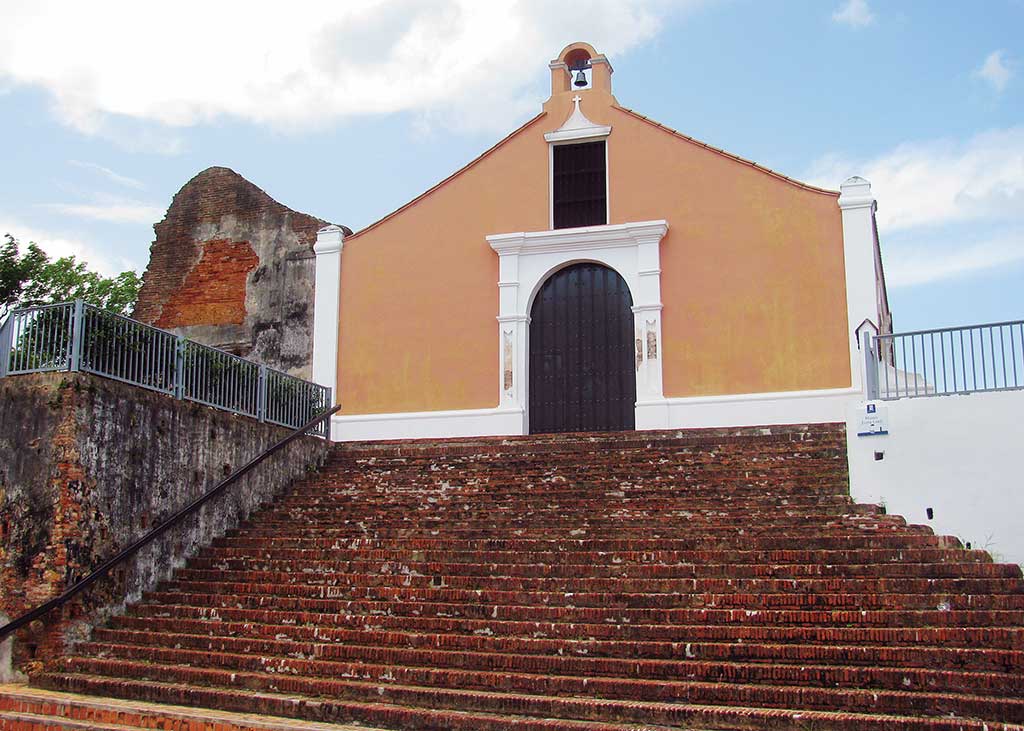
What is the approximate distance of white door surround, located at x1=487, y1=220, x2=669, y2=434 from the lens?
14867mm

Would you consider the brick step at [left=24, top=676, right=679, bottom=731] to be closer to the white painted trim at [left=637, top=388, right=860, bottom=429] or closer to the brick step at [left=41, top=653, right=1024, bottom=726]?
the brick step at [left=41, top=653, right=1024, bottom=726]

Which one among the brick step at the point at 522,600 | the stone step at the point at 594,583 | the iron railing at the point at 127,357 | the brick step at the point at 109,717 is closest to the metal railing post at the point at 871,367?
the stone step at the point at 594,583

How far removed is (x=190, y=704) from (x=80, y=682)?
1.31m

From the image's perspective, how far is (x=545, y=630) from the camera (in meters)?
8.09

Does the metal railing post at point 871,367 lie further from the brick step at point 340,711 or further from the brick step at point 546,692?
the brick step at point 340,711

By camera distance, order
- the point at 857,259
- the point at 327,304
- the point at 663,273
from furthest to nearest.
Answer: the point at 327,304, the point at 663,273, the point at 857,259

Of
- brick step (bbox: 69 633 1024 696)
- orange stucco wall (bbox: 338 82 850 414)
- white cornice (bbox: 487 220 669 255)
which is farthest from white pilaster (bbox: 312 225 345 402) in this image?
brick step (bbox: 69 633 1024 696)

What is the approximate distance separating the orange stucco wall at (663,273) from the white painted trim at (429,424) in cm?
19

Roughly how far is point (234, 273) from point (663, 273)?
26.2 feet

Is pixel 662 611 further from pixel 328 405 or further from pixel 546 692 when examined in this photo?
pixel 328 405

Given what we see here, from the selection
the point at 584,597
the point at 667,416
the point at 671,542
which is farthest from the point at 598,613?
the point at 667,416

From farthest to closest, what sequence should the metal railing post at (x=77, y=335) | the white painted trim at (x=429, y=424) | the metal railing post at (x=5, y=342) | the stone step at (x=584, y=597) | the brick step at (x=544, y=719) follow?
1. the white painted trim at (x=429, y=424)
2. the metal railing post at (x=5, y=342)
3. the metal railing post at (x=77, y=335)
4. the stone step at (x=584, y=597)
5. the brick step at (x=544, y=719)

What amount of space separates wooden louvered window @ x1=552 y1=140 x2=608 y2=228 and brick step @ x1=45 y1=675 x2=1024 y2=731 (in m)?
9.87

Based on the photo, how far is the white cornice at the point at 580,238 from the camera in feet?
50.0
